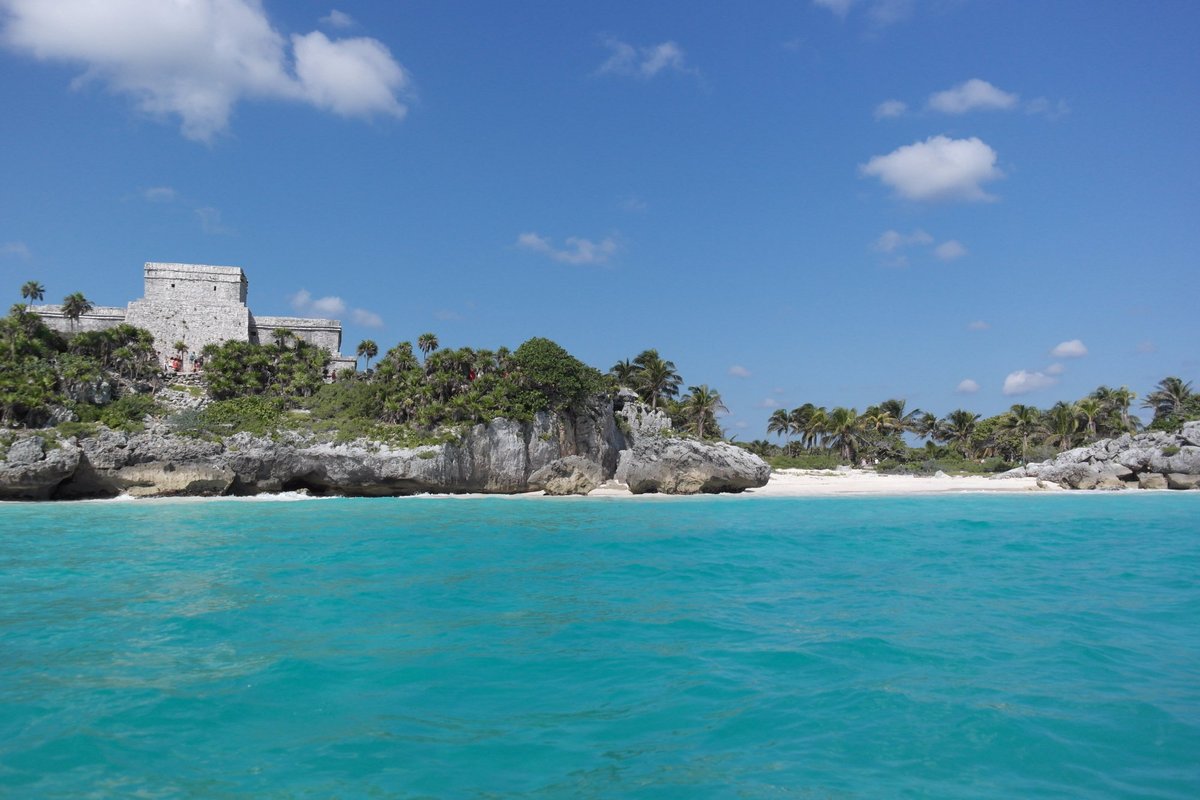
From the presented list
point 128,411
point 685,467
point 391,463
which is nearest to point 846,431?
point 685,467

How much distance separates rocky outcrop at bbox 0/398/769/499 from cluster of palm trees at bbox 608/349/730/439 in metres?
18.7

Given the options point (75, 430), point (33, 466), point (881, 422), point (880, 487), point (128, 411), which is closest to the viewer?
point (33, 466)

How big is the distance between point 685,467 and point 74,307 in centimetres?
3860

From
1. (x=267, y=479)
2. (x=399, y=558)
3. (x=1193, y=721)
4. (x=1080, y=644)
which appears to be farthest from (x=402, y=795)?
(x=267, y=479)

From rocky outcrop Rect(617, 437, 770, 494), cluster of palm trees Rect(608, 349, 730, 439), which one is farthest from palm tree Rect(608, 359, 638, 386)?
rocky outcrop Rect(617, 437, 770, 494)

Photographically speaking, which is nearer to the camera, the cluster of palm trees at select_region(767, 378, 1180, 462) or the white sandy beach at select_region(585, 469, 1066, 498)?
the white sandy beach at select_region(585, 469, 1066, 498)

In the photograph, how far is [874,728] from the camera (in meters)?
6.28

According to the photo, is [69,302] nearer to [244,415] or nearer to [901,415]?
[244,415]

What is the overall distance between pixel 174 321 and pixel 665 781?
2014 inches

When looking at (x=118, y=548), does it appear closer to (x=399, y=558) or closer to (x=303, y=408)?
(x=399, y=558)

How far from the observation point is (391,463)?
35094 mm

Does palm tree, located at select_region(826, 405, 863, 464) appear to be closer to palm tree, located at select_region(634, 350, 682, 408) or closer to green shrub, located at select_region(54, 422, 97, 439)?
palm tree, located at select_region(634, 350, 682, 408)

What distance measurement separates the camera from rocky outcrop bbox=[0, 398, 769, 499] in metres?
31.9

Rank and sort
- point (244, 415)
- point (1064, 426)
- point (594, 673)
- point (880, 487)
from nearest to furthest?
point (594, 673), point (244, 415), point (880, 487), point (1064, 426)
